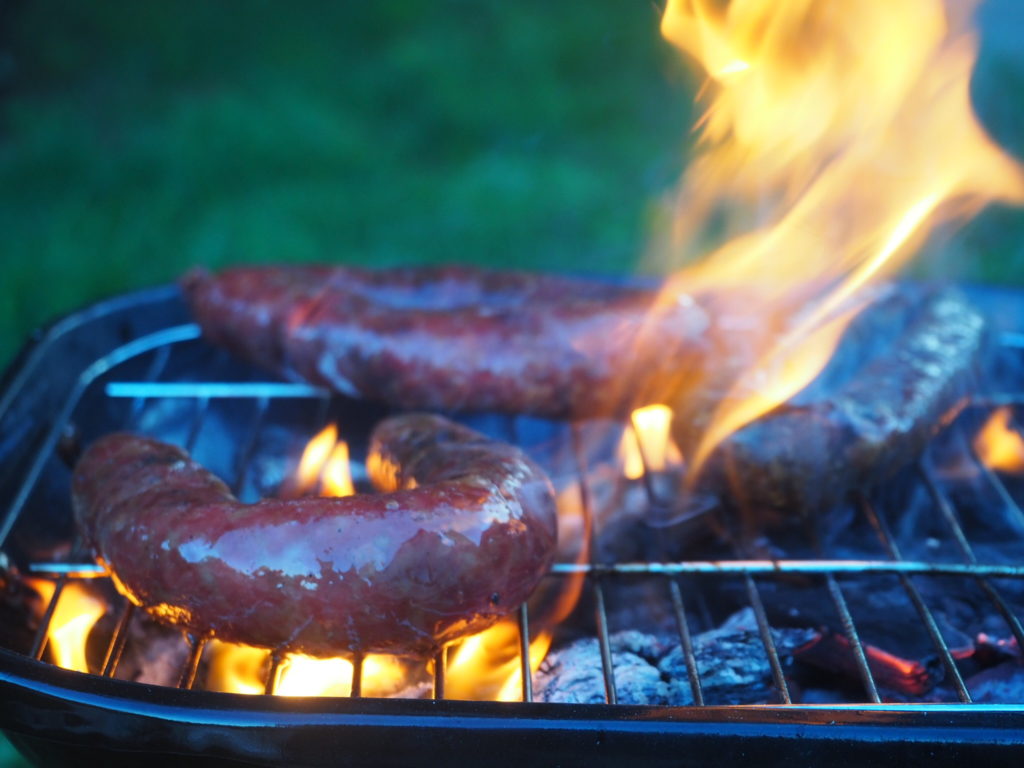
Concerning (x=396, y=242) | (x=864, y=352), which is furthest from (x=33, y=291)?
(x=864, y=352)

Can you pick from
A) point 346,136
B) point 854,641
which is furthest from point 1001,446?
point 346,136

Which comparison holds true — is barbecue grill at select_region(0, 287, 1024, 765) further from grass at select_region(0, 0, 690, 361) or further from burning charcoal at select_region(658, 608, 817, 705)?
grass at select_region(0, 0, 690, 361)

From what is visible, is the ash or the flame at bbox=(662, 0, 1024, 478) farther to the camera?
the flame at bbox=(662, 0, 1024, 478)

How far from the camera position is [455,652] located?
77.7 inches

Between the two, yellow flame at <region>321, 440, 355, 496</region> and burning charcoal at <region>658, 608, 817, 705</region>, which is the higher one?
yellow flame at <region>321, 440, 355, 496</region>

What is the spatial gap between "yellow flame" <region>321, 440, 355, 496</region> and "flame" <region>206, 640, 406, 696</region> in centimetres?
52

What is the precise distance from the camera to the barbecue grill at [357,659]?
4.62 feet

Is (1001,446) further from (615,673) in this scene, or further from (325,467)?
(325,467)

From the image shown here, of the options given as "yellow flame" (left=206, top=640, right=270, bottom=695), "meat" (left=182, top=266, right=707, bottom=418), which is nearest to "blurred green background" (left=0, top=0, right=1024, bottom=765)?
"meat" (left=182, top=266, right=707, bottom=418)

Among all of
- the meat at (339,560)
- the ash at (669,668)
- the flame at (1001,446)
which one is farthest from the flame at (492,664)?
the flame at (1001,446)

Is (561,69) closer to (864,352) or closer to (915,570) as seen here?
(864,352)

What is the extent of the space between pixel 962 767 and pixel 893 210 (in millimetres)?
1808

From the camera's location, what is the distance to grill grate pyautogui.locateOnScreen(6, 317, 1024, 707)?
1.76 m

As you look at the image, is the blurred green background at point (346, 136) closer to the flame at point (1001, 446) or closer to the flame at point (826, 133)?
the flame at point (826, 133)
